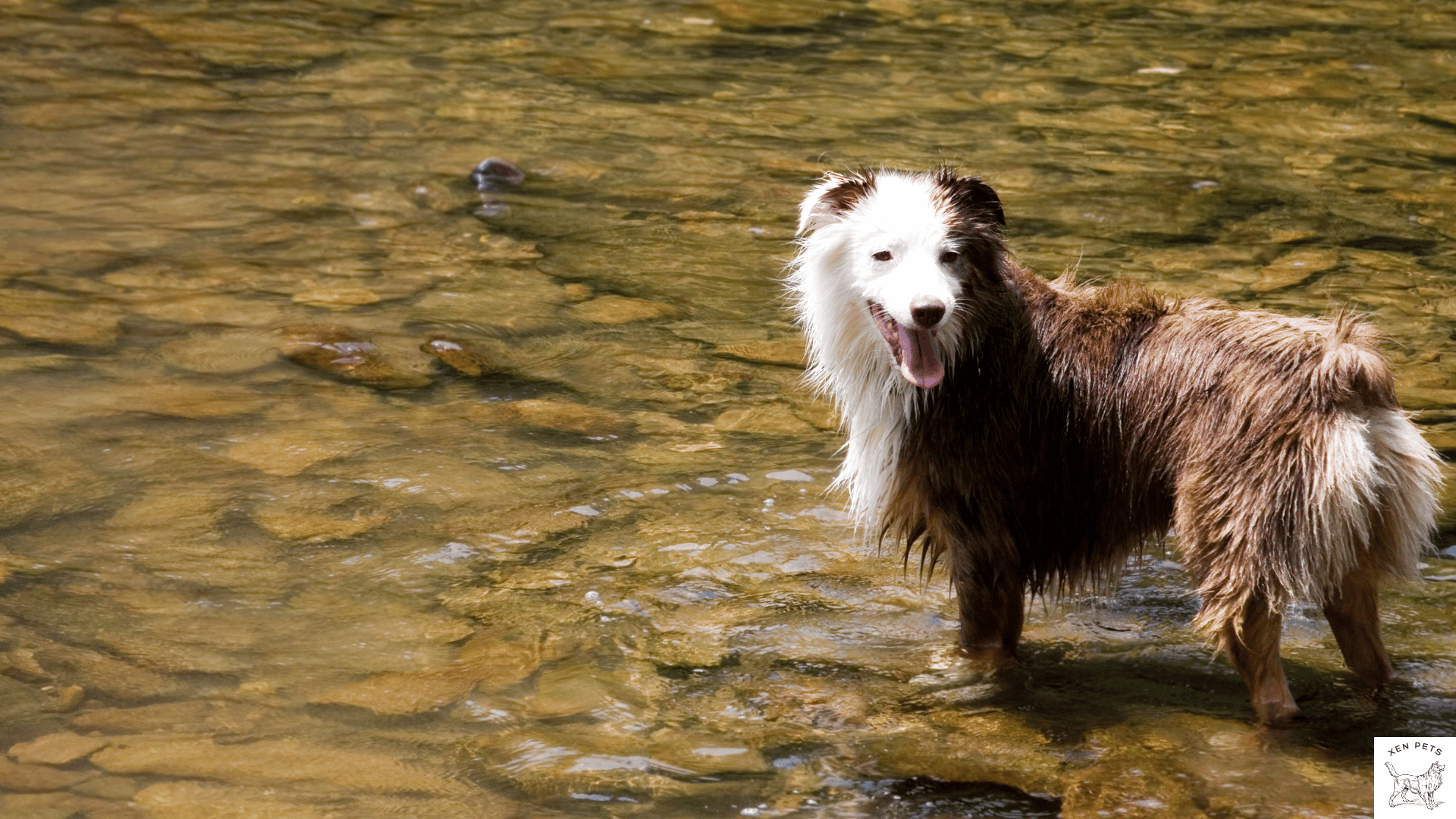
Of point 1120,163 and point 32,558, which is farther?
point 1120,163

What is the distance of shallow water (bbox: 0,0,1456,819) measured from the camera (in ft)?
14.0

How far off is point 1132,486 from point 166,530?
3.30 m

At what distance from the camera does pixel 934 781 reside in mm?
4164

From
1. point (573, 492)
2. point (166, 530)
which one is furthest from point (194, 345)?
point (573, 492)

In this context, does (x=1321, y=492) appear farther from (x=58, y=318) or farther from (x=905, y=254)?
(x=58, y=318)

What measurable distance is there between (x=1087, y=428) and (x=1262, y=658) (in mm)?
815

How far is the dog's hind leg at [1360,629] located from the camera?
431 cm

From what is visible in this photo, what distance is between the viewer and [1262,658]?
4.21 meters

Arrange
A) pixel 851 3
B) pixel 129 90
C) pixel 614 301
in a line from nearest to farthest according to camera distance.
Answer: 1. pixel 614 301
2. pixel 129 90
3. pixel 851 3

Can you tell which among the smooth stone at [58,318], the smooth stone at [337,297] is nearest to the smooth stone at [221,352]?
the smooth stone at [58,318]

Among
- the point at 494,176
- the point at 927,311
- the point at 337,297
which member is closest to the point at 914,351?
the point at 927,311

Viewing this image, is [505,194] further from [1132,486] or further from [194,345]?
[1132,486]

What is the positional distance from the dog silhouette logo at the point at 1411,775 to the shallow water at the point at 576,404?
0.24ft

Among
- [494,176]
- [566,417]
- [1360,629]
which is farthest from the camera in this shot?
[494,176]
